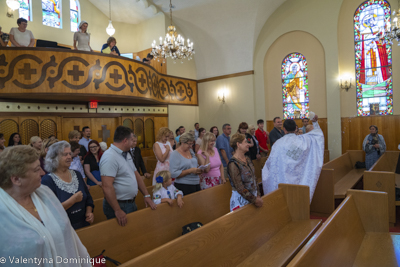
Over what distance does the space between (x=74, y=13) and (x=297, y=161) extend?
31.2 ft

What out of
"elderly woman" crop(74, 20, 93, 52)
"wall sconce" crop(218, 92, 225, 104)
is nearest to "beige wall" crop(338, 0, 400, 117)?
"wall sconce" crop(218, 92, 225, 104)

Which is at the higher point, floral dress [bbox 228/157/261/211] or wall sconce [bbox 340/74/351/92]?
wall sconce [bbox 340/74/351/92]

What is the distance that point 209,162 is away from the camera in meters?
4.04

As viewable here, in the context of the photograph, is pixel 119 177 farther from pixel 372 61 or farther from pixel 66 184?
pixel 372 61

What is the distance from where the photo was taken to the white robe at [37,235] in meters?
1.35

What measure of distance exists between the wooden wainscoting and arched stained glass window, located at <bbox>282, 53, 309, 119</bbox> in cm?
140

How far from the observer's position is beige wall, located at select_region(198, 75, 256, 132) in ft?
34.7

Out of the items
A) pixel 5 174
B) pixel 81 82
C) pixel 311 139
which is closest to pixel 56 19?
pixel 81 82

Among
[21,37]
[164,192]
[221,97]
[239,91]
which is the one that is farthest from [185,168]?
[221,97]

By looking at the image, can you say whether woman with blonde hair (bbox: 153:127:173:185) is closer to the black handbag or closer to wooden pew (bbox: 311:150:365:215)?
the black handbag

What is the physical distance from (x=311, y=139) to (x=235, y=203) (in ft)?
6.48

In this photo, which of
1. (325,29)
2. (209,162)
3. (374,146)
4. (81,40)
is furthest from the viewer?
(325,29)

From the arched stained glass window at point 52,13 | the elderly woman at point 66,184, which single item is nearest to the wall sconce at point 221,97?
the arched stained glass window at point 52,13

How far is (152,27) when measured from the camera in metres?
10.8
